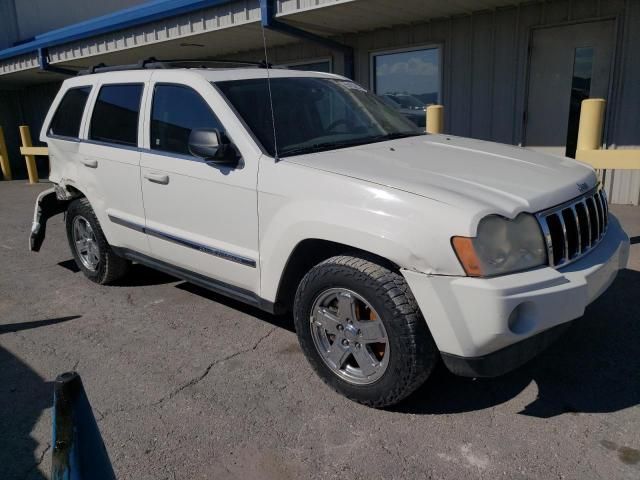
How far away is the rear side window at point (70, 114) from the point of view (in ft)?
15.8

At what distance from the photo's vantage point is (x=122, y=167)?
4.20 metres

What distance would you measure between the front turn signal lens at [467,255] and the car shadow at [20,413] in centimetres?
218

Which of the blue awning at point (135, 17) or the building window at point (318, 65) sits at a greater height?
the blue awning at point (135, 17)

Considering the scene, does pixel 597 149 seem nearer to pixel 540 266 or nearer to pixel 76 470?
pixel 540 266

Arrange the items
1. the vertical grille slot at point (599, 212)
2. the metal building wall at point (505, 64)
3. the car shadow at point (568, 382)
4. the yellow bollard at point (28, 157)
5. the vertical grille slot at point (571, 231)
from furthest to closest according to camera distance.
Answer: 1. the yellow bollard at point (28, 157)
2. the metal building wall at point (505, 64)
3. the vertical grille slot at point (599, 212)
4. the car shadow at point (568, 382)
5. the vertical grille slot at point (571, 231)

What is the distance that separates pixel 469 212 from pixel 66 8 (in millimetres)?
22435

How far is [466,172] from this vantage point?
9.71 feet

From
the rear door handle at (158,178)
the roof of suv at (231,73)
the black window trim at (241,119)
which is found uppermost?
the roof of suv at (231,73)

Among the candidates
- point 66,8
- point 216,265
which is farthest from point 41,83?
point 216,265

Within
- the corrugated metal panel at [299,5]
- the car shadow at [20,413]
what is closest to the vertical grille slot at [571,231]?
the car shadow at [20,413]

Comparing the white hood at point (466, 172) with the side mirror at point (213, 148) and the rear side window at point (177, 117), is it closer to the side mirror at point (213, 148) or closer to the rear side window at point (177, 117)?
the side mirror at point (213, 148)

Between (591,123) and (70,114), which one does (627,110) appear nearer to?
(591,123)

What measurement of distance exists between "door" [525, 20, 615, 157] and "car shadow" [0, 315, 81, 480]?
284 inches

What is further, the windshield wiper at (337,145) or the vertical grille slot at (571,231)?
the windshield wiper at (337,145)
